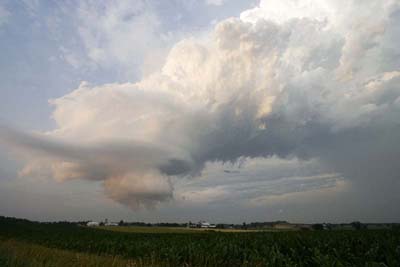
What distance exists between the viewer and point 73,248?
124ft

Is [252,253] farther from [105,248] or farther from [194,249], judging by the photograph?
[105,248]

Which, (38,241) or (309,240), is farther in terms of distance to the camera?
(38,241)

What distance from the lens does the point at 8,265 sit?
35.7 ft

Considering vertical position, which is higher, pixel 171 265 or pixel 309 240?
pixel 309 240

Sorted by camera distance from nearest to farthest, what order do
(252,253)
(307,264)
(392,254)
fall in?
1. (392,254)
2. (307,264)
3. (252,253)

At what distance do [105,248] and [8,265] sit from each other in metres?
25.5

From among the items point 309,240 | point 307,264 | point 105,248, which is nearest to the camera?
point 307,264

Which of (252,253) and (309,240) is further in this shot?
(309,240)

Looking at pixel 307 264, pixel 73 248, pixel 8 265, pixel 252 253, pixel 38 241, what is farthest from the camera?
pixel 38 241

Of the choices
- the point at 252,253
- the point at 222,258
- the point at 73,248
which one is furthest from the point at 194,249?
the point at 73,248

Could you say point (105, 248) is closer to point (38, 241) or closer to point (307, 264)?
point (38, 241)

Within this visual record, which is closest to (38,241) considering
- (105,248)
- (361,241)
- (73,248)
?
(73,248)

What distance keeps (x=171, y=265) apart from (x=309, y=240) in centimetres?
1074

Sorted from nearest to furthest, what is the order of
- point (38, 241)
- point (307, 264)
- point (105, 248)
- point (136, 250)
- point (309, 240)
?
point (307, 264) → point (309, 240) → point (136, 250) → point (105, 248) → point (38, 241)
